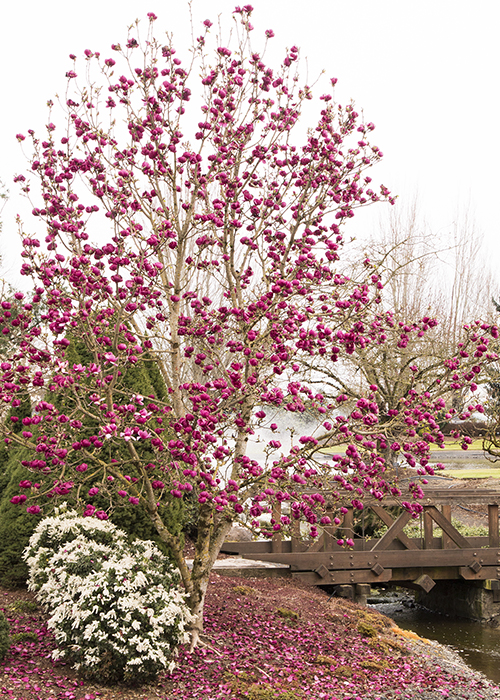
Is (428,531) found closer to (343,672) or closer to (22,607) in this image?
(343,672)

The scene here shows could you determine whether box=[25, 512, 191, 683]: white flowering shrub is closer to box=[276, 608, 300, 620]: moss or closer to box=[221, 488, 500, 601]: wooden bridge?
box=[276, 608, 300, 620]: moss

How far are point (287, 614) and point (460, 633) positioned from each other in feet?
14.7

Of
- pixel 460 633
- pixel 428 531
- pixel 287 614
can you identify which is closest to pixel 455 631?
pixel 460 633

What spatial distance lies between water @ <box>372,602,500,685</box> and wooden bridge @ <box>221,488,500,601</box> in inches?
25.8

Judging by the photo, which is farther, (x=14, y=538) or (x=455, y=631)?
(x=455, y=631)

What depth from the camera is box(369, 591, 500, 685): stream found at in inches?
331

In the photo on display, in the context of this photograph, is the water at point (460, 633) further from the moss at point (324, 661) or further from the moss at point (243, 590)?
the moss at point (243, 590)

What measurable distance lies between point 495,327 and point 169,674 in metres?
4.02

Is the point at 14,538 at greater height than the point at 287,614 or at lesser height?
greater

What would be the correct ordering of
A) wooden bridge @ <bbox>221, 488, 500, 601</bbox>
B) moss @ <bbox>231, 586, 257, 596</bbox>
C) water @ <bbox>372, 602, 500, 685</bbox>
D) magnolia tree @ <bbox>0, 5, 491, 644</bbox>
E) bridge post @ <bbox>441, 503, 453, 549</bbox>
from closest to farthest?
magnolia tree @ <bbox>0, 5, 491, 644</bbox>
moss @ <bbox>231, 586, 257, 596</bbox>
water @ <bbox>372, 602, 500, 685</bbox>
wooden bridge @ <bbox>221, 488, 500, 601</bbox>
bridge post @ <bbox>441, 503, 453, 549</bbox>

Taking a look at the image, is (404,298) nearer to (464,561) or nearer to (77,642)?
(464,561)

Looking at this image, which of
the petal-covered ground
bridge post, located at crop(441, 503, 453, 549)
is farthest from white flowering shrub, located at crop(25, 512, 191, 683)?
bridge post, located at crop(441, 503, 453, 549)

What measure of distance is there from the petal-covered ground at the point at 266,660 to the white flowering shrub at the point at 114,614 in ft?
0.68

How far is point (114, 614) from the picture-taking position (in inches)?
193
